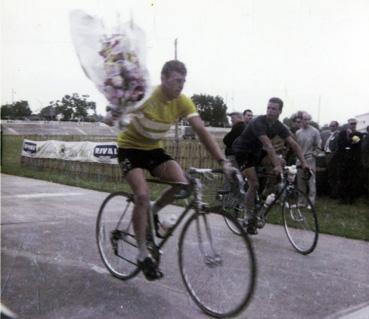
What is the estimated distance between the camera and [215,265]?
3684 millimetres

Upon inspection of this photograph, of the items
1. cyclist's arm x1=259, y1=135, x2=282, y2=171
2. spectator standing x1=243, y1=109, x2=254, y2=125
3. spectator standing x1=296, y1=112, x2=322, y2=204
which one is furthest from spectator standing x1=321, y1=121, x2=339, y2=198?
cyclist's arm x1=259, y1=135, x2=282, y2=171

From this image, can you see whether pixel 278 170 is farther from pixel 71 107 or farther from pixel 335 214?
pixel 335 214

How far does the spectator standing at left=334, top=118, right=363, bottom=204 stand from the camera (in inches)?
389

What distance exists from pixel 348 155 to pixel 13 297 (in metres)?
7.78

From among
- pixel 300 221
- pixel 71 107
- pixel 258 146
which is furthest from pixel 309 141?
pixel 71 107

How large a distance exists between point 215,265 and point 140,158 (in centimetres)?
106

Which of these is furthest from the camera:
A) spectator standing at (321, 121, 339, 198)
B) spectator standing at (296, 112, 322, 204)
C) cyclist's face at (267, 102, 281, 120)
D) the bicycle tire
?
spectator standing at (321, 121, 339, 198)

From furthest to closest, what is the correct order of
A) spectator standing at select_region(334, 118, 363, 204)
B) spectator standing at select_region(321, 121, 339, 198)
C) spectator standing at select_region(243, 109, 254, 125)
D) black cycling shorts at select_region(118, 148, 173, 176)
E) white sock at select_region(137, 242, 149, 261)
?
spectator standing at select_region(321, 121, 339, 198) → spectator standing at select_region(334, 118, 363, 204) → spectator standing at select_region(243, 109, 254, 125) → black cycling shorts at select_region(118, 148, 173, 176) → white sock at select_region(137, 242, 149, 261)

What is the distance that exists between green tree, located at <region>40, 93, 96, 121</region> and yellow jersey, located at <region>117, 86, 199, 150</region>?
1.74 ft

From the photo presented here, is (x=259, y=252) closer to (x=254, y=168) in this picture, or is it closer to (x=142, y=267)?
(x=254, y=168)

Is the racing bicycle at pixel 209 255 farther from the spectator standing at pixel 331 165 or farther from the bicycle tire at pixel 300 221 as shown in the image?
the spectator standing at pixel 331 165

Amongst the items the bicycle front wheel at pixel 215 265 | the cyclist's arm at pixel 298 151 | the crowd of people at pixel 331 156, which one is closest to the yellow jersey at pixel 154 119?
the bicycle front wheel at pixel 215 265

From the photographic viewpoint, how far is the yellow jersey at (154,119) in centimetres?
389

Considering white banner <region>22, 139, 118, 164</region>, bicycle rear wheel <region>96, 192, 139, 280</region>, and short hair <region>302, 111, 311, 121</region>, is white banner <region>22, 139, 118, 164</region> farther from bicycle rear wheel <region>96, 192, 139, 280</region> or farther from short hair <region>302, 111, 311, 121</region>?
bicycle rear wheel <region>96, 192, 139, 280</region>
